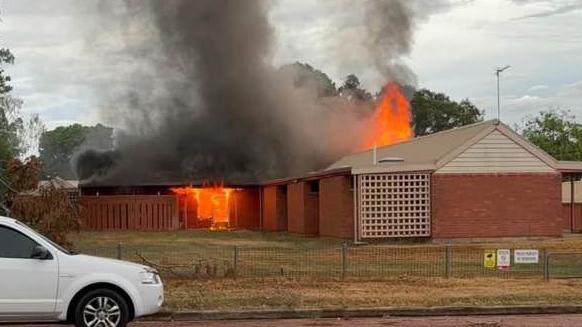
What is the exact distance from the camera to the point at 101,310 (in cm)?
1078

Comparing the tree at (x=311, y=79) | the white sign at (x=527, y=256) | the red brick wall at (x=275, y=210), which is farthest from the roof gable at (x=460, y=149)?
the tree at (x=311, y=79)

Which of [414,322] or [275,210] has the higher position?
[275,210]

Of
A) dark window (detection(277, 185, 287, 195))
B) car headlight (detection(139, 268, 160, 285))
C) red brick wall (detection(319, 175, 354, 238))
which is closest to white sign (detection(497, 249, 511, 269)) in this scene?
car headlight (detection(139, 268, 160, 285))

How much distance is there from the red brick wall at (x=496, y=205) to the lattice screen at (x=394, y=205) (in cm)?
44

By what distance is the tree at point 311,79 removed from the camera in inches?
2706

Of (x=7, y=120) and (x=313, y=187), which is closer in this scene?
(x=313, y=187)

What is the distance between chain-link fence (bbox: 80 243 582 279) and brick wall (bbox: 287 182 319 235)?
15.1 m

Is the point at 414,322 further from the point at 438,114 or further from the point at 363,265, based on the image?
the point at 438,114

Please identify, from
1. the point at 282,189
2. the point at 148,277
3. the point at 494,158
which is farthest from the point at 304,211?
the point at 148,277

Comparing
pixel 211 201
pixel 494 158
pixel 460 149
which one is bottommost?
pixel 211 201

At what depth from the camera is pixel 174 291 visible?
1521cm

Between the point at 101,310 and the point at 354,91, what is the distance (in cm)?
6178

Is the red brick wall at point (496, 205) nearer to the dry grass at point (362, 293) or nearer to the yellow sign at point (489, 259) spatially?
the yellow sign at point (489, 259)

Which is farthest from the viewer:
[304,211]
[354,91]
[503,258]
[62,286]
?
[354,91]
